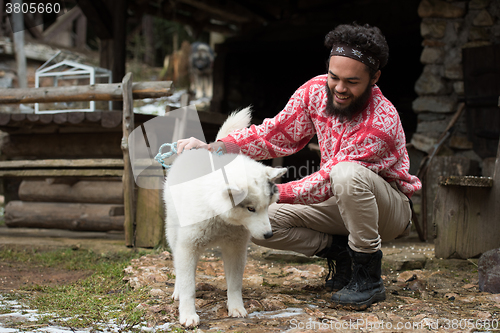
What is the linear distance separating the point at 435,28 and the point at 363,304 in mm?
4628

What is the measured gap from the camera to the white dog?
2260 millimetres

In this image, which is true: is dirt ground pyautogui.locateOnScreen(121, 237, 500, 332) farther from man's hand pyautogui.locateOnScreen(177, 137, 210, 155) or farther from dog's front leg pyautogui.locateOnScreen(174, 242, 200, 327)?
man's hand pyautogui.locateOnScreen(177, 137, 210, 155)

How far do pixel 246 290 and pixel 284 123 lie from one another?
124 cm

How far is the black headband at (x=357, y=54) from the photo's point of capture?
8.38ft

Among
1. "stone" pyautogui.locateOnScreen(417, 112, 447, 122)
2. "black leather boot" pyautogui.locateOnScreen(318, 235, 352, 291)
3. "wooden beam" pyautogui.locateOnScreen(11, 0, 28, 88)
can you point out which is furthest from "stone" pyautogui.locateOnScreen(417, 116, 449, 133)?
"wooden beam" pyautogui.locateOnScreen(11, 0, 28, 88)

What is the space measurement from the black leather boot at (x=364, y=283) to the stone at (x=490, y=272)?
2.78ft

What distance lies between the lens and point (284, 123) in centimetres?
293

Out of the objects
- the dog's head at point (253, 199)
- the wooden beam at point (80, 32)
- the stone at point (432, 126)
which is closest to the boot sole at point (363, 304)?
the dog's head at point (253, 199)

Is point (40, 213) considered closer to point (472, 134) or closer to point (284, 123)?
point (284, 123)

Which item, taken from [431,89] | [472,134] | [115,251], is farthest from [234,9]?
[115,251]

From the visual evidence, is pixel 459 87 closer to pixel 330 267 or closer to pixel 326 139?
pixel 326 139

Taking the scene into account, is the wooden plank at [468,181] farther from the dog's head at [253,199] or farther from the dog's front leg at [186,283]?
the dog's front leg at [186,283]

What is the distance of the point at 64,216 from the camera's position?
211 inches

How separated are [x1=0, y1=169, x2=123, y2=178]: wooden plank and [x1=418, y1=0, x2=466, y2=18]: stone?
4643mm
